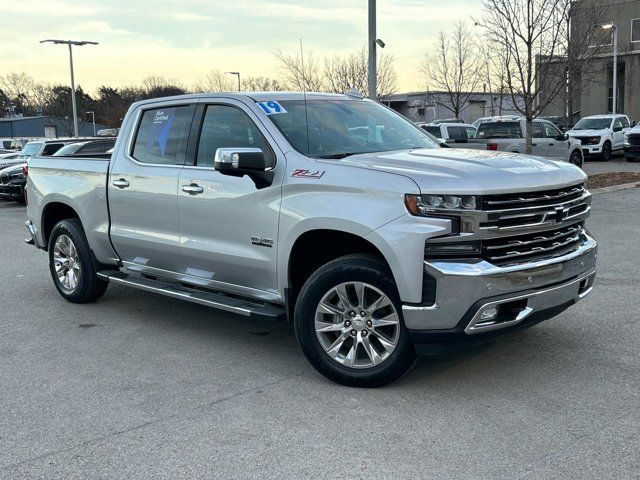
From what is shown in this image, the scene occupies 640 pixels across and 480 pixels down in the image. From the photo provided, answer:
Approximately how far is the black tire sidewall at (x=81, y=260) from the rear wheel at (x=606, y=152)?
2426 centimetres

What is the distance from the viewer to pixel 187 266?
17.9 ft

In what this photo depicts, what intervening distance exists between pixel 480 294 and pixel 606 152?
1000 inches

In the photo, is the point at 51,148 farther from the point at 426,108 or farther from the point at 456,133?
the point at 426,108

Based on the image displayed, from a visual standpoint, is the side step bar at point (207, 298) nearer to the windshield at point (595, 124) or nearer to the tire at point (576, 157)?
the tire at point (576, 157)

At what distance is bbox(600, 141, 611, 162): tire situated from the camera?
26.6 meters

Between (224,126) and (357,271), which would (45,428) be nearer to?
(357,271)

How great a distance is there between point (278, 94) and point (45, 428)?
2954mm

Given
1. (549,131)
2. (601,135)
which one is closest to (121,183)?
(549,131)

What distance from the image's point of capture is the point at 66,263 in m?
6.84

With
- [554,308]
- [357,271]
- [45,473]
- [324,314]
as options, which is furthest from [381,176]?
[45,473]

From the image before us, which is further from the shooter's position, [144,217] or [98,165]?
[98,165]

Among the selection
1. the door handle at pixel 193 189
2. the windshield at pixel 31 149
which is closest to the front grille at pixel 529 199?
the door handle at pixel 193 189

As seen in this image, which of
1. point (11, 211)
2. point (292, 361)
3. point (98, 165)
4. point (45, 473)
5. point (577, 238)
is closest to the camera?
point (45, 473)

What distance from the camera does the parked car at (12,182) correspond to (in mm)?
17562
